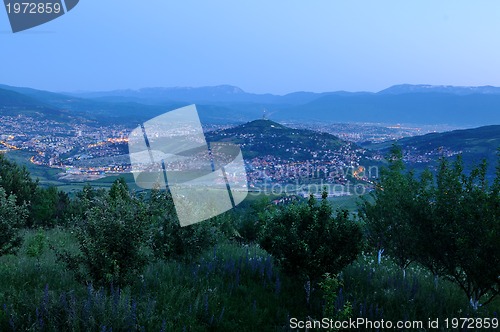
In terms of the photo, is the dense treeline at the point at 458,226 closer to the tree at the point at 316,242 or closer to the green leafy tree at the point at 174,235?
the tree at the point at 316,242

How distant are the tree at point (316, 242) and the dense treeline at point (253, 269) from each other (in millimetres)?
28

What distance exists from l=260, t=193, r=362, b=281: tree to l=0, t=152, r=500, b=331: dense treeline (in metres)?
0.03

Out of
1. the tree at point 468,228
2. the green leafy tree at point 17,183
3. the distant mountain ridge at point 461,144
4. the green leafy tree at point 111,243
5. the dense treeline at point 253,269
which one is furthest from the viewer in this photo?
the distant mountain ridge at point 461,144

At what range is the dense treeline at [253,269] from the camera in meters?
7.58

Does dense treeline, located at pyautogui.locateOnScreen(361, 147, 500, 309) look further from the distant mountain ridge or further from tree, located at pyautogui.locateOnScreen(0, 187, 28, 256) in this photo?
the distant mountain ridge

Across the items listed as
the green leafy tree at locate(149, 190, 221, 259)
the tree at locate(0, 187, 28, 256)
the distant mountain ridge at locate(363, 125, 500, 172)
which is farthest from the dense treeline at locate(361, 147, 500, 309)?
the distant mountain ridge at locate(363, 125, 500, 172)

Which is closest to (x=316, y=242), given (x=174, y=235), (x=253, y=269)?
(x=253, y=269)

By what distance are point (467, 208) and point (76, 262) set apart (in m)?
9.11

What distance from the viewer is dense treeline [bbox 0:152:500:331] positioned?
758cm

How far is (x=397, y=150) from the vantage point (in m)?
18.8

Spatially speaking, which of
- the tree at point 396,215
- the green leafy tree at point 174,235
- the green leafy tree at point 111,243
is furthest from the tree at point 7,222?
the tree at point 396,215

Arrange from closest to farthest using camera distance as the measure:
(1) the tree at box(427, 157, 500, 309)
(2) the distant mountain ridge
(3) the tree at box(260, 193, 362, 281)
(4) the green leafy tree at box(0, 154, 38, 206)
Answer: (1) the tree at box(427, 157, 500, 309), (3) the tree at box(260, 193, 362, 281), (4) the green leafy tree at box(0, 154, 38, 206), (2) the distant mountain ridge

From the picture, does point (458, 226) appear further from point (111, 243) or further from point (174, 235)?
point (111, 243)

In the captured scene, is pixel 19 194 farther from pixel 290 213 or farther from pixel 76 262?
pixel 290 213
